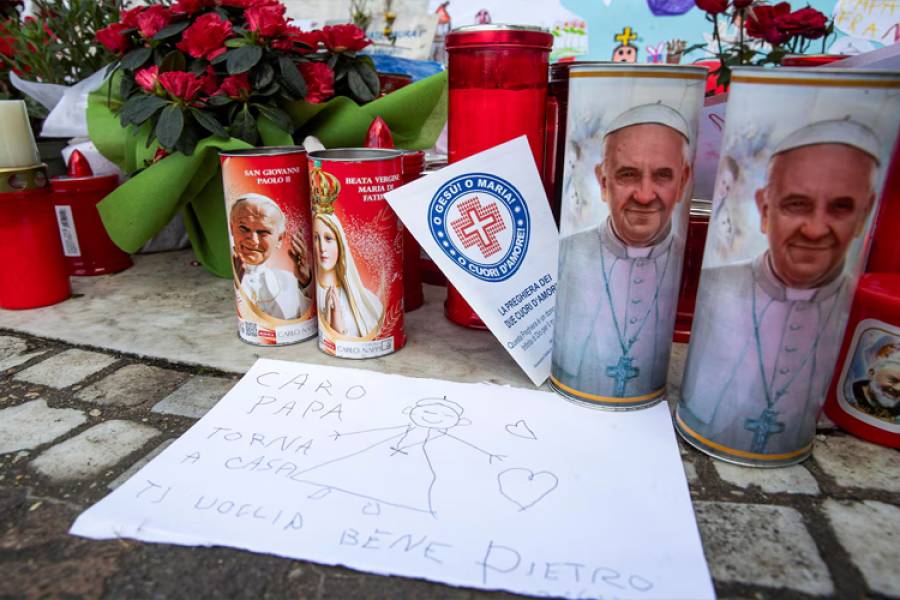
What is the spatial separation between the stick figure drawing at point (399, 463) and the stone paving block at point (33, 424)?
308 mm

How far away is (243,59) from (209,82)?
3.2 inches

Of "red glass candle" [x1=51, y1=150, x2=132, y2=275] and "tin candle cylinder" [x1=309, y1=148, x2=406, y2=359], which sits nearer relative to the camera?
"tin candle cylinder" [x1=309, y1=148, x2=406, y2=359]

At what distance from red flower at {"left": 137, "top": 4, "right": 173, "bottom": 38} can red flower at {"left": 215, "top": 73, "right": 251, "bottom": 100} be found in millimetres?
136

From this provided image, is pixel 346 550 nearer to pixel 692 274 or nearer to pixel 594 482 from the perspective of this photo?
pixel 594 482

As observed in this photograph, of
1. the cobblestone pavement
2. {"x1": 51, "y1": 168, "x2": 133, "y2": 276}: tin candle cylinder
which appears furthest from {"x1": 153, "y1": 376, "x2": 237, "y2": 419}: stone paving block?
{"x1": 51, "y1": 168, "x2": 133, "y2": 276}: tin candle cylinder

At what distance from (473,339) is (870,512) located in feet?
1.77

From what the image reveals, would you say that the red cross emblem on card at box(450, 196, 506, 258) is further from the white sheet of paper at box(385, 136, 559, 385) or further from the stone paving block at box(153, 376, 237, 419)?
the stone paving block at box(153, 376, 237, 419)

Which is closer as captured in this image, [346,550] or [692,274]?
[346,550]

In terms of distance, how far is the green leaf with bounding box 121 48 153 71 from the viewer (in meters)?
0.98

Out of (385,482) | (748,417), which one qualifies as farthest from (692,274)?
(385,482)

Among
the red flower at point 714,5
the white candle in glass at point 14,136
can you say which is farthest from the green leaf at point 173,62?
the red flower at point 714,5

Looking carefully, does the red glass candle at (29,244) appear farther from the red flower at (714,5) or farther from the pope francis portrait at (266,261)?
the red flower at (714,5)

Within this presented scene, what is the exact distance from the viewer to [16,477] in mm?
598

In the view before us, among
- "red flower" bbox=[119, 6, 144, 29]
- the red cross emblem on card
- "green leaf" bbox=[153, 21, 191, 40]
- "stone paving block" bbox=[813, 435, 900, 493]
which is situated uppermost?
"red flower" bbox=[119, 6, 144, 29]
